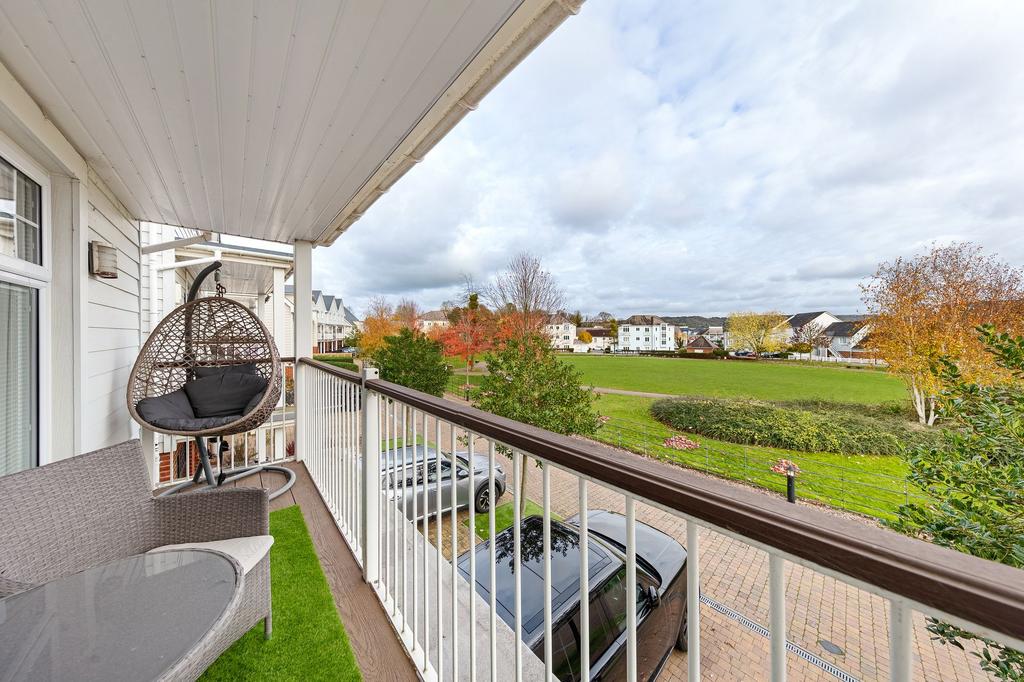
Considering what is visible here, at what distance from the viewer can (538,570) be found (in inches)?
101

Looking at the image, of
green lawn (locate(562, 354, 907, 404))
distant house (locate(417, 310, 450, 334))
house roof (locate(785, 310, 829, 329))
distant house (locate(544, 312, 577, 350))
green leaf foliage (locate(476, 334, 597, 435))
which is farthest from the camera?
house roof (locate(785, 310, 829, 329))

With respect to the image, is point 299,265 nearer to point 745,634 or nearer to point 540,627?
point 540,627

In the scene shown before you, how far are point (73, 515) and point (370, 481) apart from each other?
105 centimetres

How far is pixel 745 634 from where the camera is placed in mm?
3676

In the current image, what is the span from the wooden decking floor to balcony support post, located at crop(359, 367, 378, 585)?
0.37 feet

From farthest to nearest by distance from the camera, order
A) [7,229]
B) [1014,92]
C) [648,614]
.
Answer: [1014,92] < [648,614] < [7,229]

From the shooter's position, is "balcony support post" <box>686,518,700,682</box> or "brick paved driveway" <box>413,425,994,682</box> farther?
"brick paved driveway" <box>413,425,994,682</box>

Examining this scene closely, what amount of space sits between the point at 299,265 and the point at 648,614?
3860 millimetres

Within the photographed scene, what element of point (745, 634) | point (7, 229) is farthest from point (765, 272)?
point (7, 229)

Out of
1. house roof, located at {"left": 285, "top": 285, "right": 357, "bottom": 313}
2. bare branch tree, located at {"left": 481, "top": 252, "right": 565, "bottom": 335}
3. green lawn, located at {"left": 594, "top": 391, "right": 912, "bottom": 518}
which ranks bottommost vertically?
green lawn, located at {"left": 594, "top": 391, "right": 912, "bottom": 518}

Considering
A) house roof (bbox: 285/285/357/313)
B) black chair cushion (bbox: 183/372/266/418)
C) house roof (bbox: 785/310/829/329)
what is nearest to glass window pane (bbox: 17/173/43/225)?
black chair cushion (bbox: 183/372/266/418)

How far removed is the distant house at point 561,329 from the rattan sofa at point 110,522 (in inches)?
496

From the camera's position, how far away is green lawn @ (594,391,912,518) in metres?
7.18

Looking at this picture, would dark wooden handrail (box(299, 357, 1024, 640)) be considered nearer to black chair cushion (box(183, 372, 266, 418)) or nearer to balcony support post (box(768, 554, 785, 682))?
balcony support post (box(768, 554, 785, 682))
